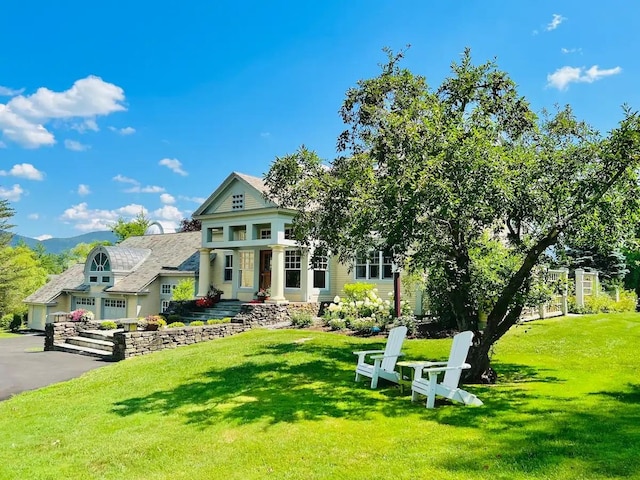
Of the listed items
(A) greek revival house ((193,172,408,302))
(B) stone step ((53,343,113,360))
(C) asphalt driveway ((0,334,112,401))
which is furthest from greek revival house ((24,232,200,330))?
(C) asphalt driveway ((0,334,112,401))

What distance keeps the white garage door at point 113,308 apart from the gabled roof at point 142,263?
86 centimetres

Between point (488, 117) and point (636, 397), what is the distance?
5192 mm

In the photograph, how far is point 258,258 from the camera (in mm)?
22719

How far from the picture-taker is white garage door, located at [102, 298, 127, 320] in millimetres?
26172

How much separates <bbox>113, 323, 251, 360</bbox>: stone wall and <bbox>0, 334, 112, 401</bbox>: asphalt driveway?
2.15 ft

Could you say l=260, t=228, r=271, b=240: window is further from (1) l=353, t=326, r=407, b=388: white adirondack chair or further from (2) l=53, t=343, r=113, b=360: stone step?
(1) l=353, t=326, r=407, b=388: white adirondack chair

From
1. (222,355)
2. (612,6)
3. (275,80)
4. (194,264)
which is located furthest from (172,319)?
(612,6)

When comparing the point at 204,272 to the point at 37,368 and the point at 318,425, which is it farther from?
the point at 318,425

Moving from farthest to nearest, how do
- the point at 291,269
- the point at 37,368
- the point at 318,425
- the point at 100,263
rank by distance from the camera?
the point at 100,263 → the point at 291,269 → the point at 37,368 → the point at 318,425

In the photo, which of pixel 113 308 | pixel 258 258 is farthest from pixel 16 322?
pixel 258 258

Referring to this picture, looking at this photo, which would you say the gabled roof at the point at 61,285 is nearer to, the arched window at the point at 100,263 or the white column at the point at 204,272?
the arched window at the point at 100,263

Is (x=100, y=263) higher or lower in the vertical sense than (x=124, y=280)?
higher

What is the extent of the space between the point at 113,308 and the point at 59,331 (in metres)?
9.45

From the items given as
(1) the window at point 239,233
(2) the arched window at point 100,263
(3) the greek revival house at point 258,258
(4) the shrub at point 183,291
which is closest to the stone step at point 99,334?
(4) the shrub at point 183,291
